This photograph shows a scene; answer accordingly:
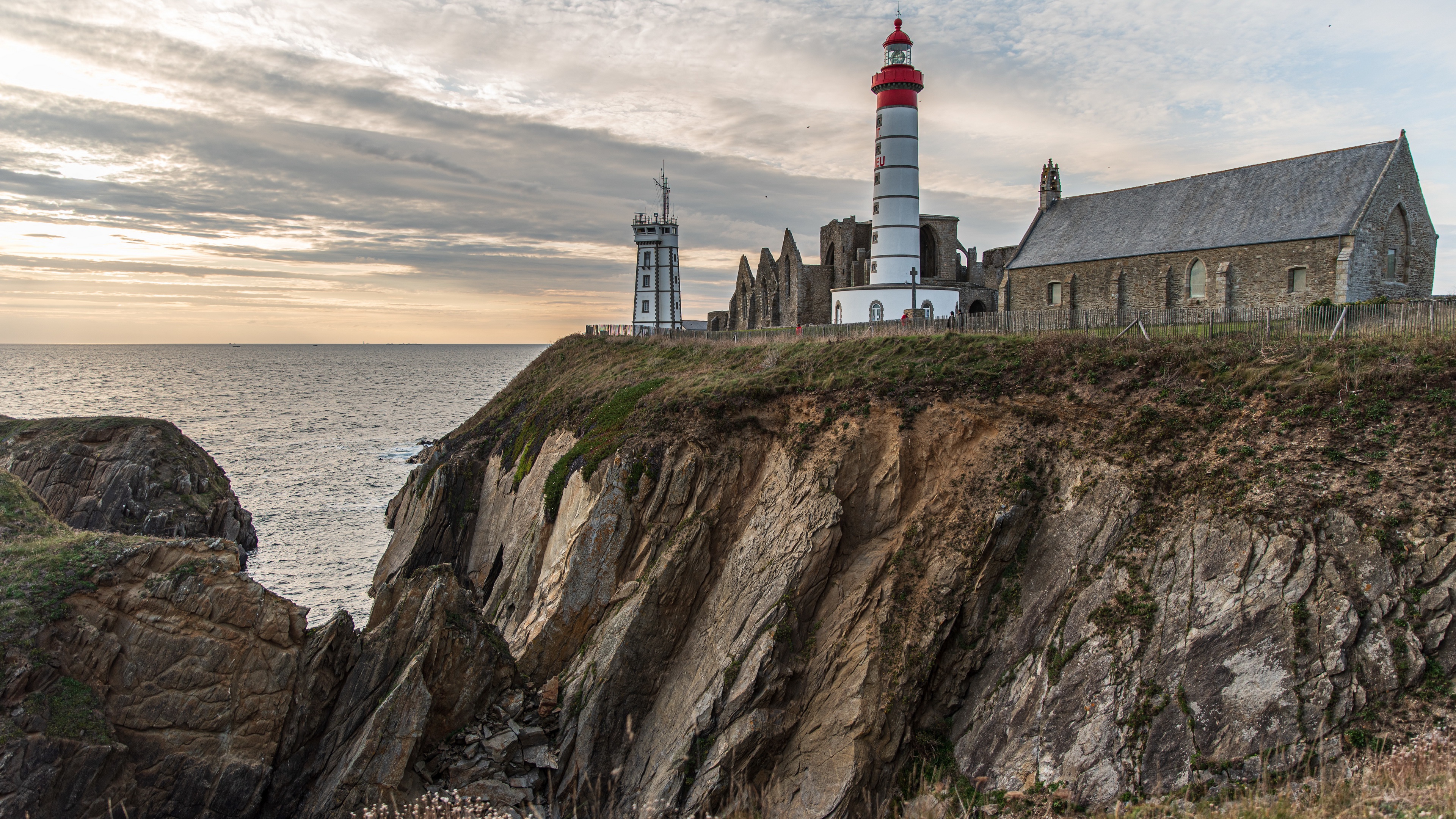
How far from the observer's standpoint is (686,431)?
21.9 m

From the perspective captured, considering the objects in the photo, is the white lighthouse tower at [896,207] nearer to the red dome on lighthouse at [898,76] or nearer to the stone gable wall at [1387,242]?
the red dome on lighthouse at [898,76]

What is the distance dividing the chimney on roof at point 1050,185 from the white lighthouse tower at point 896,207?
23.7ft

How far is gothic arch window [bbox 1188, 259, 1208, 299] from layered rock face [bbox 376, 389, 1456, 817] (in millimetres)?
20388

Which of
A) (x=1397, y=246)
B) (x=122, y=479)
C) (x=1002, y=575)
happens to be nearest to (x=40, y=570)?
(x=1002, y=575)

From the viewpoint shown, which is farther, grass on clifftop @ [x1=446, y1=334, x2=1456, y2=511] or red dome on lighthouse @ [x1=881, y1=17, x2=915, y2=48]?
red dome on lighthouse @ [x1=881, y1=17, x2=915, y2=48]

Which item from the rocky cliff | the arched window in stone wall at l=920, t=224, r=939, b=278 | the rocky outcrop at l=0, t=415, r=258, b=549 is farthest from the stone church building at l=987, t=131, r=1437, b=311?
the rocky outcrop at l=0, t=415, r=258, b=549

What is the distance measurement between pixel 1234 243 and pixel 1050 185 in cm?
1219

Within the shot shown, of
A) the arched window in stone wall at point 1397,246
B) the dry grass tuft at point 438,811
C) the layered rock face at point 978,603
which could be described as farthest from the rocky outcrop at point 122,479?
the arched window in stone wall at point 1397,246

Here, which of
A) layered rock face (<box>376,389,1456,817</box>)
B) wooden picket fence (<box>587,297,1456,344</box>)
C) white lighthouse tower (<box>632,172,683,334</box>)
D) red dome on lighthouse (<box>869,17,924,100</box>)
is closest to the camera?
layered rock face (<box>376,389,1456,817</box>)

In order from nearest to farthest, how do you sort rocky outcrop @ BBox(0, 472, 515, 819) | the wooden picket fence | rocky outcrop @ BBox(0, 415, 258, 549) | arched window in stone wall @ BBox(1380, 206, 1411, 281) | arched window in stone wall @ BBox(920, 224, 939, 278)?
rocky outcrop @ BBox(0, 472, 515, 819)
the wooden picket fence
arched window in stone wall @ BBox(1380, 206, 1411, 281)
rocky outcrop @ BBox(0, 415, 258, 549)
arched window in stone wall @ BBox(920, 224, 939, 278)

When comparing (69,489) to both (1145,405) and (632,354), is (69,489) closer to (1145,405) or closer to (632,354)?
(632,354)

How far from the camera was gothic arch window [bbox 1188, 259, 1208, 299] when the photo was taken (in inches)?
1288

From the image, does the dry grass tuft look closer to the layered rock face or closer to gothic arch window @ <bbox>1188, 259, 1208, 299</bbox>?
the layered rock face

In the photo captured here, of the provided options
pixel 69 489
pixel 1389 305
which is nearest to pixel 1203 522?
pixel 1389 305
